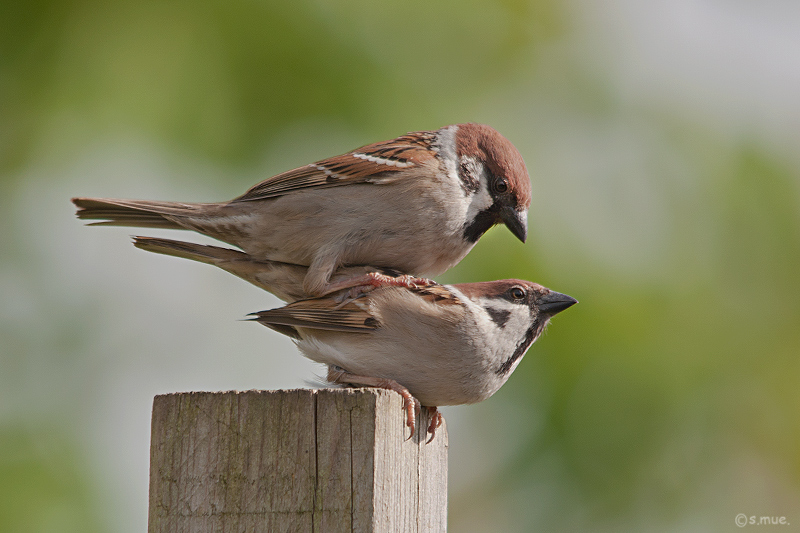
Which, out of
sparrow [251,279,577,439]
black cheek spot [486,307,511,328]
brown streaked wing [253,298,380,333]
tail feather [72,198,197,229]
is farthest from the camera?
tail feather [72,198,197,229]

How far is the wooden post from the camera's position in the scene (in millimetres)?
2172

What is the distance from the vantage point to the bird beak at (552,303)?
3.40m

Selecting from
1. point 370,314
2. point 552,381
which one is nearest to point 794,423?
point 552,381

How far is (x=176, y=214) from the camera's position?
347 cm

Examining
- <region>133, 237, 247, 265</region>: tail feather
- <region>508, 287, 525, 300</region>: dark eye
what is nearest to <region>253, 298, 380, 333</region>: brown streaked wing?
<region>133, 237, 247, 265</region>: tail feather

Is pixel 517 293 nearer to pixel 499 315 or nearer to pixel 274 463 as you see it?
pixel 499 315

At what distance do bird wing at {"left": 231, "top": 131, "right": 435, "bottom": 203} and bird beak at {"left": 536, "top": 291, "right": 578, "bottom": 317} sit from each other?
2.56 feet

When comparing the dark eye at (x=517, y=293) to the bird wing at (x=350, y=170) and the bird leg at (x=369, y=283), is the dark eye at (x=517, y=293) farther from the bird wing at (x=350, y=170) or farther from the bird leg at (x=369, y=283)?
the bird wing at (x=350, y=170)

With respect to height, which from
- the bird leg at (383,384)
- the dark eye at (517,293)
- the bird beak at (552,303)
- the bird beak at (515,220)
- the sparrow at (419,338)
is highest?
the bird beak at (515,220)

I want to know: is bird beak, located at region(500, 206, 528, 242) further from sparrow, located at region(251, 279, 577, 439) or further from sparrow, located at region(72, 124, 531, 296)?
sparrow, located at region(251, 279, 577, 439)

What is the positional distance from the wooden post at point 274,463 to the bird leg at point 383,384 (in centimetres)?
20

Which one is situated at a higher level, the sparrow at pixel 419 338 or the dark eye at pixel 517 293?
the dark eye at pixel 517 293

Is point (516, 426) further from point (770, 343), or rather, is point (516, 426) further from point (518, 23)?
point (518, 23)

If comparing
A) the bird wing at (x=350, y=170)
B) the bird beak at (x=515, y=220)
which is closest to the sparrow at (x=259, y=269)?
the bird wing at (x=350, y=170)
